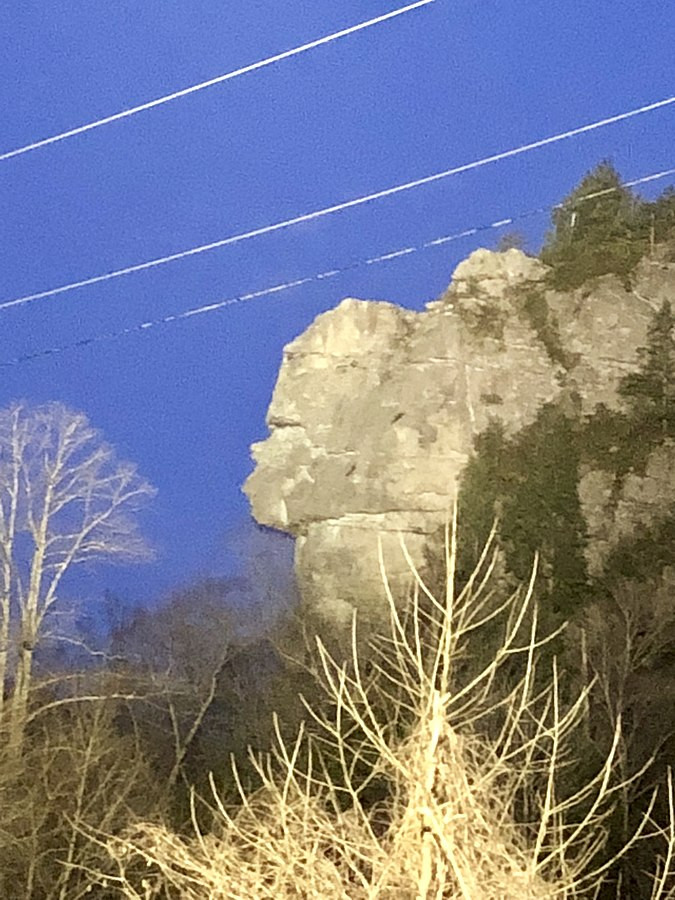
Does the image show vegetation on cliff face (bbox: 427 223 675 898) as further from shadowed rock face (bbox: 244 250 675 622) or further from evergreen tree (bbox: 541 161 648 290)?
shadowed rock face (bbox: 244 250 675 622)

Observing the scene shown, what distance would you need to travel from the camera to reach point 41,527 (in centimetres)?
A: 1222

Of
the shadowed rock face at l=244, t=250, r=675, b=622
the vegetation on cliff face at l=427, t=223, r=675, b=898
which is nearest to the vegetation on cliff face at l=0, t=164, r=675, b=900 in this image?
the vegetation on cliff face at l=427, t=223, r=675, b=898

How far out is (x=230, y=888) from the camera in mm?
4148

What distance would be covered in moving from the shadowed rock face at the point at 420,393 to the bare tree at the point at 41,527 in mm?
4432

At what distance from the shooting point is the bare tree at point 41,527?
12062mm

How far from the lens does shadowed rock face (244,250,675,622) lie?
17.7m

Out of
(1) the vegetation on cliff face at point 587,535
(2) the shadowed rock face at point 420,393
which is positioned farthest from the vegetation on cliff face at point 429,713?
(2) the shadowed rock face at point 420,393

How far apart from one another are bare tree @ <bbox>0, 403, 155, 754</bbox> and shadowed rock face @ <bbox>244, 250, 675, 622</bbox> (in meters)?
4.43

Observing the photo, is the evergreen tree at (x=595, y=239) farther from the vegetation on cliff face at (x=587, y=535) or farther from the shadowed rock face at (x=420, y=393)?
the shadowed rock face at (x=420, y=393)

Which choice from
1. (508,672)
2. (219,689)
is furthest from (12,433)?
(508,672)

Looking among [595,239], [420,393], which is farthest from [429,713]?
[595,239]

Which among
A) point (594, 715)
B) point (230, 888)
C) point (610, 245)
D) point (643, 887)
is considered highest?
point (610, 245)

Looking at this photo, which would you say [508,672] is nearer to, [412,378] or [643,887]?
[643,887]

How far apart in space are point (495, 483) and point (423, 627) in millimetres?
7563
